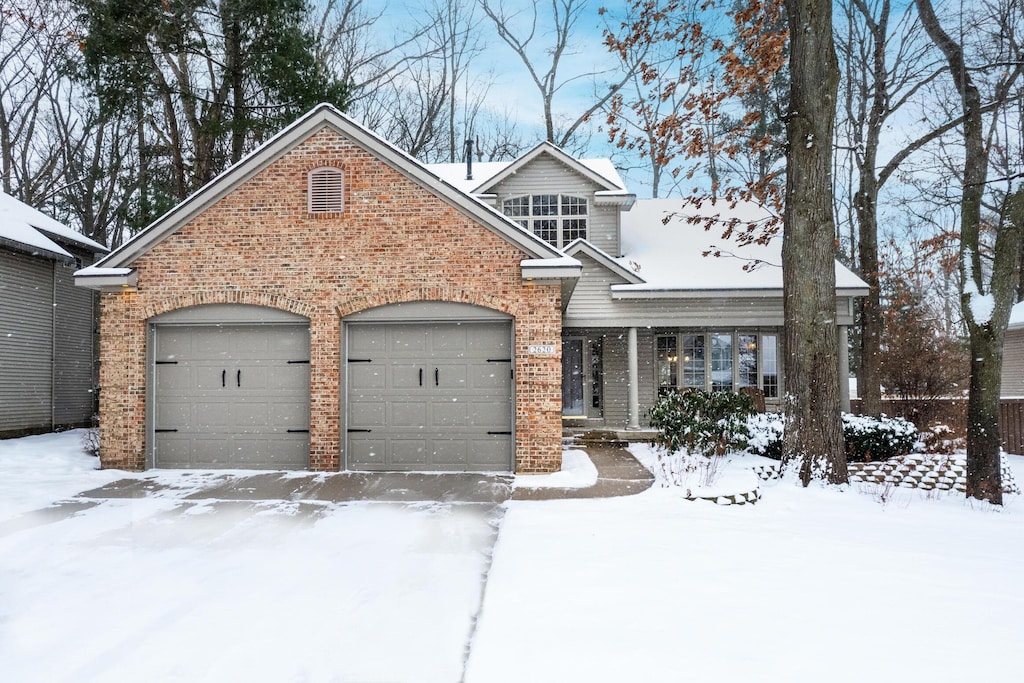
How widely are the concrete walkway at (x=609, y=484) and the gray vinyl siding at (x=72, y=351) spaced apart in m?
13.0

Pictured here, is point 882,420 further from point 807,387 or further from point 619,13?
point 619,13

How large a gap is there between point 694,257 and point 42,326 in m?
15.6

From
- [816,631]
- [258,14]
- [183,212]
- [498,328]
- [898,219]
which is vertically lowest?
[816,631]

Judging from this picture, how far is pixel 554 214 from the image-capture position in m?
15.9

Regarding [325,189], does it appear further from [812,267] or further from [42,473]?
[812,267]

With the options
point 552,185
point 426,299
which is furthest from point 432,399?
point 552,185

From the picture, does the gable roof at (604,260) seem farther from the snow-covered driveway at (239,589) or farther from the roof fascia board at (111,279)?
the roof fascia board at (111,279)

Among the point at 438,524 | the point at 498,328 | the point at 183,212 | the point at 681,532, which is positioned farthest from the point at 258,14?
the point at 681,532

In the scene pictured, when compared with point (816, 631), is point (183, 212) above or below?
above

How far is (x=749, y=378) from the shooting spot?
1597 cm

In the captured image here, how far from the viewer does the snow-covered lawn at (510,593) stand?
11.9 feet

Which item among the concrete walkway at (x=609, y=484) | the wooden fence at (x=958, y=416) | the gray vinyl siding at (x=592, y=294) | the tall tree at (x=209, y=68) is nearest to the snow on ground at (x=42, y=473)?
the concrete walkway at (x=609, y=484)

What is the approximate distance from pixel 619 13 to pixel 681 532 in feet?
32.9

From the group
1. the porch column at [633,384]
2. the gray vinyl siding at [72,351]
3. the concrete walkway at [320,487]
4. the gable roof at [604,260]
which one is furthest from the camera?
the gray vinyl siding at [72,351]
